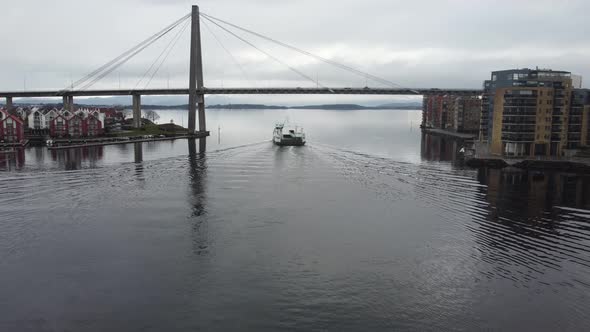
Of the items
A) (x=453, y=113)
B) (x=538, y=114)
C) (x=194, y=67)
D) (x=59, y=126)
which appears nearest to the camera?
(x=538, y=114)

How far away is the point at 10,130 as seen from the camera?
3644cm

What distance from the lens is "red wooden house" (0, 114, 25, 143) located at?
35969 mm

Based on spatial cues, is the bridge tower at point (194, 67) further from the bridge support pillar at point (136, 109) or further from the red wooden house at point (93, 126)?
the red wooden house at point (93, 126)

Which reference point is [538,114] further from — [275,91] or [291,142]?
[275,91]

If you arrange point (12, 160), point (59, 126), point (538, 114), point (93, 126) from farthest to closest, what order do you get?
point (93, 126) → point (59, 126) → point (538, 114) → point (12, 160)

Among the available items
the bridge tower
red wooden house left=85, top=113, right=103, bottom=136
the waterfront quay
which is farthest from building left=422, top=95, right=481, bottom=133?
red wooden house left=85, top=113, right=103, bottom=136

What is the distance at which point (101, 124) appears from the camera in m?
44.9

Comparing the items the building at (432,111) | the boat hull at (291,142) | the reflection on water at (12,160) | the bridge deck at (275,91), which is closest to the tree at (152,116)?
the bridge deck at (275,91)

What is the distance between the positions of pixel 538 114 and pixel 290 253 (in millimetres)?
23771

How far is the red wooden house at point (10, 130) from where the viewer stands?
118 feet

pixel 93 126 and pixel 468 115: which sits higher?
pixel 468 115

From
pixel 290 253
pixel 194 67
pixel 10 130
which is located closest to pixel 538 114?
pixel 290 253

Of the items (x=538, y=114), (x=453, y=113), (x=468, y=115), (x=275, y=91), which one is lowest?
(x=538, y=114)

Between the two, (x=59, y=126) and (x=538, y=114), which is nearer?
(x=538, y=114)
